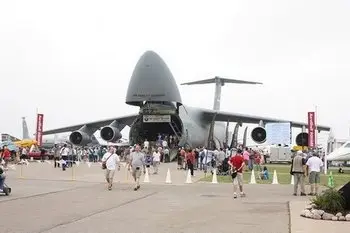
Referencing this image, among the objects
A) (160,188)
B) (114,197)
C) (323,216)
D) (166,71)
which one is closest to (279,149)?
(166,71)

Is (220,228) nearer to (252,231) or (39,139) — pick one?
(252,231)

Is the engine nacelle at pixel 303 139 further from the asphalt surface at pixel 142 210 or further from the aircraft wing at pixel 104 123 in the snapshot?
the asphalt surface at pixel 142 210

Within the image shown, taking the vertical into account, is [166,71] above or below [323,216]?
above

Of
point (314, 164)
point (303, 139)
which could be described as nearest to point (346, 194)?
point (314, 164)

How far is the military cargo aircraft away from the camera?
35188 mm

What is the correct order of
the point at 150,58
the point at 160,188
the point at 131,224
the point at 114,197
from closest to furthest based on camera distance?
the point at 131,224 < the point at 114,197 < the point at 160,188 < the point at 150,58

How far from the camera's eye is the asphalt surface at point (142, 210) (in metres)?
10.2

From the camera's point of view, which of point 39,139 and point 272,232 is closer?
point 272,232

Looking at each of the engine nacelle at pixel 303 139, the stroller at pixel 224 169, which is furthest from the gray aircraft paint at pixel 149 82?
the engine nacelle at pixel 303 139

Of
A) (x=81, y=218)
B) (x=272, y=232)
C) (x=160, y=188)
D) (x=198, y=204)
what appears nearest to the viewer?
(x=272, y=232)

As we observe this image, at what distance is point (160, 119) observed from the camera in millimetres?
37531

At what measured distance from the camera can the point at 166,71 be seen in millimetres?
35906

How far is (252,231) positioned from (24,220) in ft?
15.0

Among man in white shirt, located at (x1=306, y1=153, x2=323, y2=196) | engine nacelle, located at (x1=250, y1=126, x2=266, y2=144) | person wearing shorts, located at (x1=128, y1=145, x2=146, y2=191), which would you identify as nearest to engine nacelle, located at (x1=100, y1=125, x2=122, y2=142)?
engine nacelle, located at (x1=250, y1=126, x2=266, y2=144)
